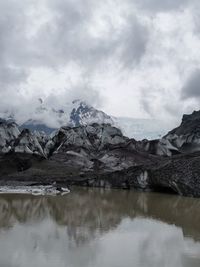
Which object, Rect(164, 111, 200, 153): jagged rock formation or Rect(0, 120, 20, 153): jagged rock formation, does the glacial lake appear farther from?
Rect(164, 111, 200, 153): jagged rock formation

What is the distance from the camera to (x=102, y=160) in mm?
49688

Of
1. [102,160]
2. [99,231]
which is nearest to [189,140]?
[102,160]

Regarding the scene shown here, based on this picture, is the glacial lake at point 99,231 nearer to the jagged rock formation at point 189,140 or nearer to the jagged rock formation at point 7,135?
the jagged rock formation at point 7,135

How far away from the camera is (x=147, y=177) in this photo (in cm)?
3747

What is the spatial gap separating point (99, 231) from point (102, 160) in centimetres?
3046

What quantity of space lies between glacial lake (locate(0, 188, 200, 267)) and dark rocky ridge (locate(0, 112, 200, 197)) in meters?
2.76

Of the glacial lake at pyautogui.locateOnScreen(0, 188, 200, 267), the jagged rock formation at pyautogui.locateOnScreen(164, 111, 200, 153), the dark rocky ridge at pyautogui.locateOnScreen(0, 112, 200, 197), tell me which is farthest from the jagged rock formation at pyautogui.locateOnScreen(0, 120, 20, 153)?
the glacial lake at pyautogui.locateOnScreen(0, 188, 200, 267)

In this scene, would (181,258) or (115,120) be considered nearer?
(181,258)

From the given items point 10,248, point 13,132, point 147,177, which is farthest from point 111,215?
point 13,132

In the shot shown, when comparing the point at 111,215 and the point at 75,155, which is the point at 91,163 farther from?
the point at 111,215

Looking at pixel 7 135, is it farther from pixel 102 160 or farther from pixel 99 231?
pixel 99 231

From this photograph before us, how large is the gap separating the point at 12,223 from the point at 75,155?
30988mm

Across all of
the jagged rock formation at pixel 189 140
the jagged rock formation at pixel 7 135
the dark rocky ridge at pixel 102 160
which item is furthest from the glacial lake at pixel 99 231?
the jagged rock formation at pixel 189 140

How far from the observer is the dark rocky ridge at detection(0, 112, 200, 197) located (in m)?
35.1
